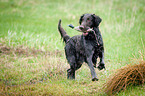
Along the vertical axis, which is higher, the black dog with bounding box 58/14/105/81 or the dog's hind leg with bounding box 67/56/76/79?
the black dog with bounding box 58/14/105/81

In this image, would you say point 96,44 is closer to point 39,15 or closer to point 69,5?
point 39,15

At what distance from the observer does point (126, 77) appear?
16.8ft

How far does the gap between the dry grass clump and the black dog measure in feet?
2.15

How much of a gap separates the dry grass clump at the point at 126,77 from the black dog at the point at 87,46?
2.15 ft

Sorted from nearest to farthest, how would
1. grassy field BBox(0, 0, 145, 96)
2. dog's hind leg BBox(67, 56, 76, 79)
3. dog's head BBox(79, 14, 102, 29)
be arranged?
grassy field BBox(0, 0, 145, 96) < dog's head BBox(79, 14, 102, 29) < dog's hind leg BBox(67, 56, 76, 79)

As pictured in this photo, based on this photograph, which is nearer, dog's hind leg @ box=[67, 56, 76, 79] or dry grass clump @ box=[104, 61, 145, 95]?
dry grass clump @ box=[104, 61, 145, 95]

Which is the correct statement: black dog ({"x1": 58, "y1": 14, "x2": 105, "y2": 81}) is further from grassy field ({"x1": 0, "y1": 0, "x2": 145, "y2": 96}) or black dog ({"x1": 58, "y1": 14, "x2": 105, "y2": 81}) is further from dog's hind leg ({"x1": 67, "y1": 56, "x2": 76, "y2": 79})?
grassy field ({"x1": 0, "y1": 0, "x2": 145, "y2": 96})

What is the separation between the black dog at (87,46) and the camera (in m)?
6.15

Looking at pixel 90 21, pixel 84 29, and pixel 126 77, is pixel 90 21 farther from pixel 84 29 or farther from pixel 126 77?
pixel 126 77

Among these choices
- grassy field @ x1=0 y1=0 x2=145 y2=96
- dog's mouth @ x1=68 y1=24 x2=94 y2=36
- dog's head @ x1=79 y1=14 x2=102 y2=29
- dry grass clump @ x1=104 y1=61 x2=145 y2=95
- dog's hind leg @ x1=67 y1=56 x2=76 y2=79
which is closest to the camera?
dry grass clump @ x1=104 y1=61 x2=145 y2=95

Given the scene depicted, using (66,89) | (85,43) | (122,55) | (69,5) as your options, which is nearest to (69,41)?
(85,43)

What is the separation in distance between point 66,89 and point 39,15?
14.8 meters

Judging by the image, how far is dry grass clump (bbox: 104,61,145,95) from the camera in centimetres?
518

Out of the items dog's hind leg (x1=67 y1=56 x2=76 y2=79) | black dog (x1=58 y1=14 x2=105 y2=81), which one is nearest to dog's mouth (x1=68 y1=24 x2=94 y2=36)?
black dog (x1=58 y1=14 x2=105 y2=81)
